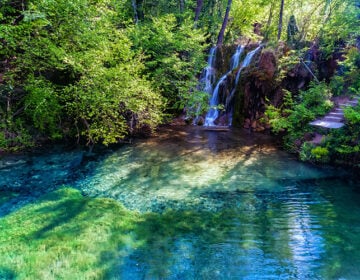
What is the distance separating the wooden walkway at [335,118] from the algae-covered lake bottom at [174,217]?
160 cm

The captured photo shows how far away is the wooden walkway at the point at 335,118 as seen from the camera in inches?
359

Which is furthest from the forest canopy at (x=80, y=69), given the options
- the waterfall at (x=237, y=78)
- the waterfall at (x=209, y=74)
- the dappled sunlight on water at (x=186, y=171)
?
the waterfall at (x=237, y=78)

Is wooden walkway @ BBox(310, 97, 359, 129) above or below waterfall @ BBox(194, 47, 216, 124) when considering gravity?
below

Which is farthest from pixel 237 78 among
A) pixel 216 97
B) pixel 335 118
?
pixel 335 118

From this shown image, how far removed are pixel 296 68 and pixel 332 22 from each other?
10.0 feet

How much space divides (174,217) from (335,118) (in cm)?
737

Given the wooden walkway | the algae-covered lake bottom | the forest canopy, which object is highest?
the forest canopy

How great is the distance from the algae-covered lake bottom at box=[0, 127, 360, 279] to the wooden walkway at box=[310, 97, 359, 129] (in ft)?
5.25

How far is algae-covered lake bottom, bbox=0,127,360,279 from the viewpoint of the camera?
421 centimetres

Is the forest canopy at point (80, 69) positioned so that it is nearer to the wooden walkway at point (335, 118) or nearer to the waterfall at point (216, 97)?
the waterfall at point (216, 97)

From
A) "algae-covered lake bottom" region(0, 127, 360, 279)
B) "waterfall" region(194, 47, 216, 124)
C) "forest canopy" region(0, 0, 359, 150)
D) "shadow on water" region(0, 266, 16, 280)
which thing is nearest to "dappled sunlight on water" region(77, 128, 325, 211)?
"algae-covered lake bottom" region(0, 127, 360, 279)

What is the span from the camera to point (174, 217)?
5715 millimetres

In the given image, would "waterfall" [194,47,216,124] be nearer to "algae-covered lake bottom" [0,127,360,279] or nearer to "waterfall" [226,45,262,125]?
"waterfall" [226,45,262,125]

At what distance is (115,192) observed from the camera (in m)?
6.83
